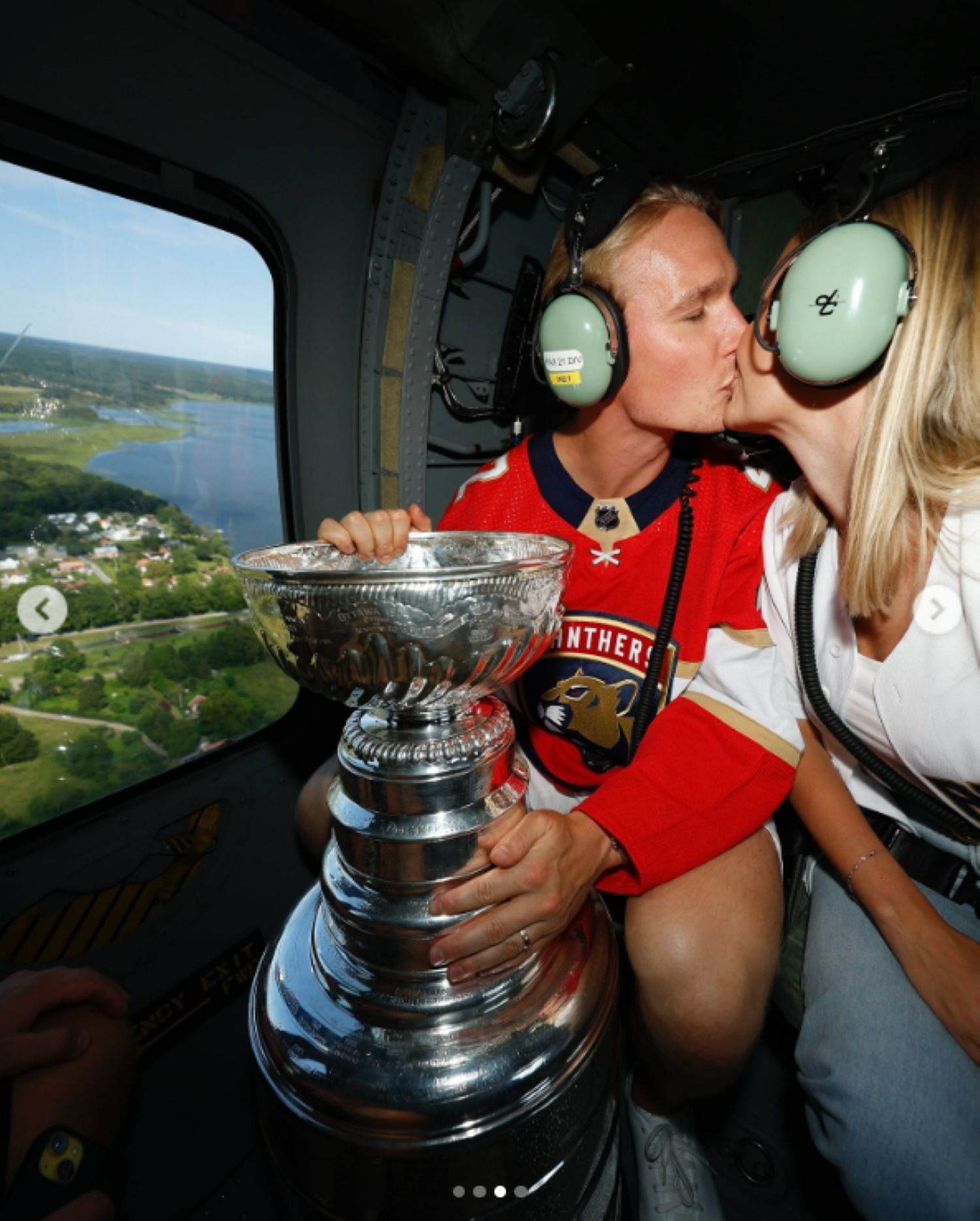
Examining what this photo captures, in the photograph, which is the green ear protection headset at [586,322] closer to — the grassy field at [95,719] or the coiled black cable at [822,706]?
the coiled black cable at [822,706]

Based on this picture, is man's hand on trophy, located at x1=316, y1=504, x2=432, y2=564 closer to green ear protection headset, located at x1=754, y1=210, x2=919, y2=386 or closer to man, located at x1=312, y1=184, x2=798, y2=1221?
man, located at x1=312, y1=184, x2=798, y2=1221

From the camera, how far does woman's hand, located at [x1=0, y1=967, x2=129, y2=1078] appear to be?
0.95 metres

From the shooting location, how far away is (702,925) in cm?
112

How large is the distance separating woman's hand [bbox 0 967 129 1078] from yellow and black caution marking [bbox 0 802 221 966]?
0.36 metres

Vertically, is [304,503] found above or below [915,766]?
above

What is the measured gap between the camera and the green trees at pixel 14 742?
1.38 m

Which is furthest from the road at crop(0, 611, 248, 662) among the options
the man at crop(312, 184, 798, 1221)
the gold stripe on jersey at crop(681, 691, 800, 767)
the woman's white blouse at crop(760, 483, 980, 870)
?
the woman's white blouse at crop(760, 483, 980, 870)

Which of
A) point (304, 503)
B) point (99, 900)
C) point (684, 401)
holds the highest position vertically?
point (684, 401)

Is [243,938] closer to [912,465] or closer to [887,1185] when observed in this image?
[887,1185]

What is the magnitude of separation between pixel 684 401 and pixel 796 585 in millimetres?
461

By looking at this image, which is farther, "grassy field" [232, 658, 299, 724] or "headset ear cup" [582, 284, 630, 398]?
"grassy field" [232, 658, 299, 724]

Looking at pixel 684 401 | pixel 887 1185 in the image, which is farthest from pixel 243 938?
pixel 684 401

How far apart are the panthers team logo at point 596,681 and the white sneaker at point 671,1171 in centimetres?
76

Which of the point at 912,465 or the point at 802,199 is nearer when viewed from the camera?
the point at 912,465
